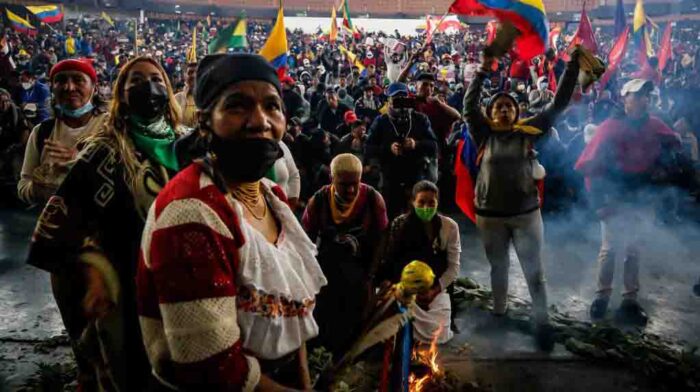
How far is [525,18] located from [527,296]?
113 inches

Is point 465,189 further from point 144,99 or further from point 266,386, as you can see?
point 266,386

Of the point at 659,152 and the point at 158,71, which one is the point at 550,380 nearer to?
the point at 659,152

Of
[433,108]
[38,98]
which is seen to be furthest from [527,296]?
[38,98]

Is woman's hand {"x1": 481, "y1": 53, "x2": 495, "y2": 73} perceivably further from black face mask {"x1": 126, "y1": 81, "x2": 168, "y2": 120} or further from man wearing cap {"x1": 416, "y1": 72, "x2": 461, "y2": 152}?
man wearing cap {"x1": 416, "y1": 72, "x2": 461, "y2": 152}

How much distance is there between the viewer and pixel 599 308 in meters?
5.46

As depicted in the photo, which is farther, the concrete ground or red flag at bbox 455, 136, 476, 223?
red flag at bbox 455, 136, 476, 223

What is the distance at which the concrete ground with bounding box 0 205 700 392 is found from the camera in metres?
4.42

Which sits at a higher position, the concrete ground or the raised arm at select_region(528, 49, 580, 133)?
the raised arm at select_region(528, 49, 580, 133)

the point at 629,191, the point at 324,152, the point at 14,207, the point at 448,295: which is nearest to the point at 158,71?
the point at 448,295

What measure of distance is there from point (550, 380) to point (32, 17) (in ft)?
109

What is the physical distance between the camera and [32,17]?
3059cm

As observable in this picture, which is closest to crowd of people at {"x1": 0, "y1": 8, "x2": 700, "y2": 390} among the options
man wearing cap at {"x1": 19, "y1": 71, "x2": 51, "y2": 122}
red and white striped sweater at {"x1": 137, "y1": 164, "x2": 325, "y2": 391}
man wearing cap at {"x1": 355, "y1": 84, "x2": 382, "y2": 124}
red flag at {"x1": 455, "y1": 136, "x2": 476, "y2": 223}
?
red and white striped sweater at {"x1": 137, "y1": 164, "x2": 325, "y2": 391}

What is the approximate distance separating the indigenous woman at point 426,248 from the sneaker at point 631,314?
1.86 m

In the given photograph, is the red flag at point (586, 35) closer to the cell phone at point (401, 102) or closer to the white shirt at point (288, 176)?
the cell phone at point (401, 102)
